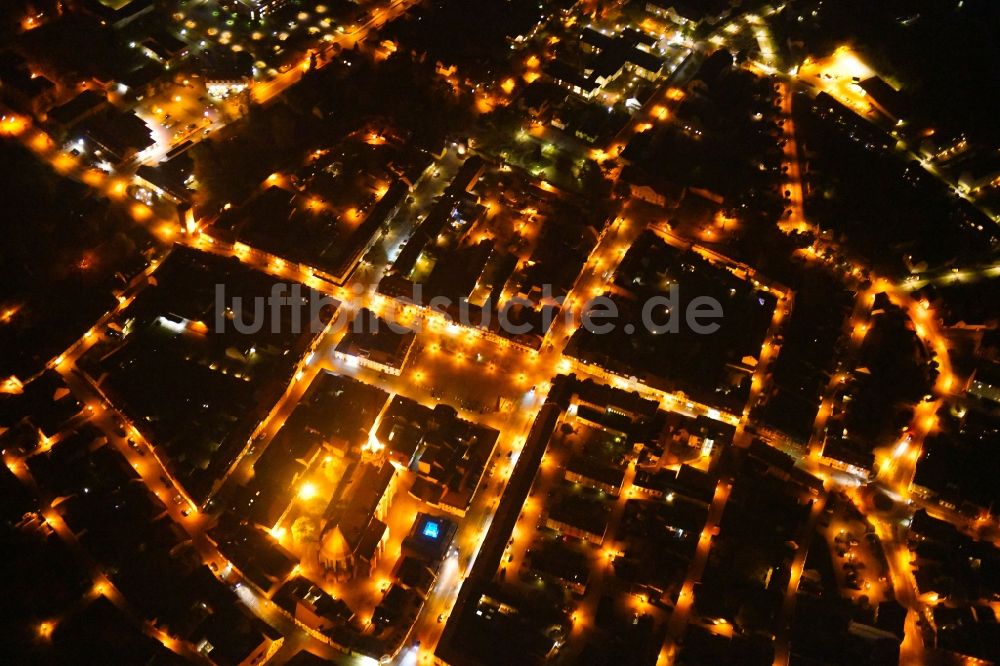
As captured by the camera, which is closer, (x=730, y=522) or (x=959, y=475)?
(x=730, y=522)

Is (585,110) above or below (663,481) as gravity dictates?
above

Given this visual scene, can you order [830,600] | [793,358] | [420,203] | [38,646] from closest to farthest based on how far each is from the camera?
1. [38,646]
2. [830,600]
3. [793,358]
4. [420,203]

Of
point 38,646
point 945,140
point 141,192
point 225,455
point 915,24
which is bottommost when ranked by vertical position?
point 38,646

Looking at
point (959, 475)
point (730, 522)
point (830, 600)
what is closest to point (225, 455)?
point (730, 522)

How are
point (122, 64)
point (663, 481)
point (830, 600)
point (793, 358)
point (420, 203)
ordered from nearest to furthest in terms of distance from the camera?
point (830, 600)
point (663, 481)
point (793, 358)
point (420, 203)
point (122, 64)

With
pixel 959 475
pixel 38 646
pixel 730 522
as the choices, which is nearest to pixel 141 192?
pixel 38 646

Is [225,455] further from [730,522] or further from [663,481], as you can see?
[730,522]

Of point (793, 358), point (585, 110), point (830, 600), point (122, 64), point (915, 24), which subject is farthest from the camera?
point (915, 24)

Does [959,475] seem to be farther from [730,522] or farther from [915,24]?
[915,24]

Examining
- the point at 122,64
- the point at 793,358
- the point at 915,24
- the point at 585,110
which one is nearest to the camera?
the point at 793,358
